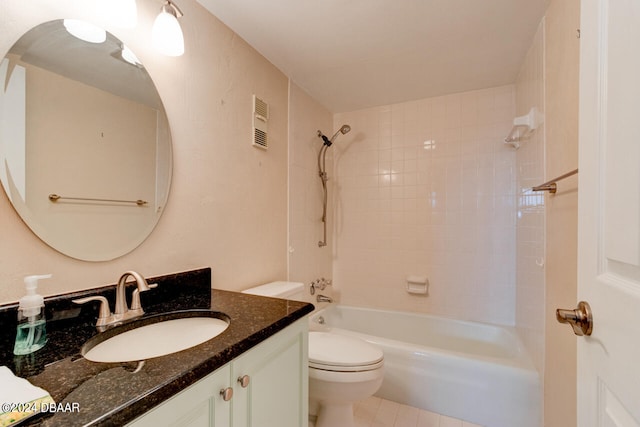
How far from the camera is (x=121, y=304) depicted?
3.03 ft

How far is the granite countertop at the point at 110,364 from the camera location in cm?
48

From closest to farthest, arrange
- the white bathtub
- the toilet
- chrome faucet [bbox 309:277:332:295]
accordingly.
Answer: the toilet
the white bathtub
chrome faucet [bbox 309:277:332:295]

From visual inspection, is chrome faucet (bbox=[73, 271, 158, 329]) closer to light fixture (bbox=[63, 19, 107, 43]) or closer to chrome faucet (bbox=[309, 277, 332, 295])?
light fixture (bbox=[63, 19, 107, 43])

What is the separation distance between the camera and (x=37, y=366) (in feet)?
2.00

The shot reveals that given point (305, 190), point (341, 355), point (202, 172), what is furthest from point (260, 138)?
point (341, 355)

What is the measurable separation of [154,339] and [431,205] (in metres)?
2.20

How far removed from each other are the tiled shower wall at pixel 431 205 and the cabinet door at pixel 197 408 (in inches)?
82.4

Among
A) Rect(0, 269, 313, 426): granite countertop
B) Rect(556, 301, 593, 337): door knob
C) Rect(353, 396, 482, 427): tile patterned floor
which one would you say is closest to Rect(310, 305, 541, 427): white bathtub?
Rect(353, 396, 482, 427): tile patterned floor

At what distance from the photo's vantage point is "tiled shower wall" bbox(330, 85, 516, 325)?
2238mm

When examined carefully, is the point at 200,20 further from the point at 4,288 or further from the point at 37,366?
the point at 37,366

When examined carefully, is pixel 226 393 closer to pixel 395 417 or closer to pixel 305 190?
pixel 395 417

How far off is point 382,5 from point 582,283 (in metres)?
1.41

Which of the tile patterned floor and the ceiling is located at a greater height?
the ceiling

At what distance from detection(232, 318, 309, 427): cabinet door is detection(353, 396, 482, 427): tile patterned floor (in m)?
0.81
